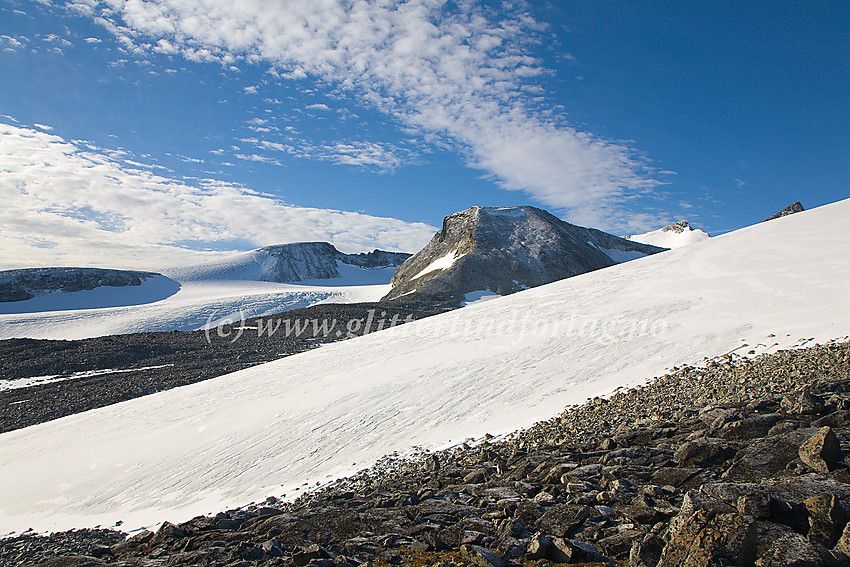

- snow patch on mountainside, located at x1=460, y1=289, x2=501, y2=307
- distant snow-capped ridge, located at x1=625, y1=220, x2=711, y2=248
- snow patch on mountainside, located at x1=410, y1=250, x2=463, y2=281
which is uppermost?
distant snow-capped ridge, located at x1=625, y1=220, x2=711, y2=248

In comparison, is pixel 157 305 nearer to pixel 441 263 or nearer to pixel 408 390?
pixel 441 263

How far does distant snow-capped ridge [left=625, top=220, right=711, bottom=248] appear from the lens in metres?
119

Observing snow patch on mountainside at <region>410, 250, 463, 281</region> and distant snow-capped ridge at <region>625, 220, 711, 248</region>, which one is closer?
snow patch on mountainside at <region>410, 250, 463, 281</region>


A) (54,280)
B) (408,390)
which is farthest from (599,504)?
(54,280)

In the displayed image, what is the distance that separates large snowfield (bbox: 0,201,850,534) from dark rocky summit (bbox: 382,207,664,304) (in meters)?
29.9

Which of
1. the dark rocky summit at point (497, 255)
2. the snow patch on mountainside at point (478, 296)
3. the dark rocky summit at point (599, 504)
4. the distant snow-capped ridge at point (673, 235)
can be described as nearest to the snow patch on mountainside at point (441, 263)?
the dark rocky summit at point (497, 255)

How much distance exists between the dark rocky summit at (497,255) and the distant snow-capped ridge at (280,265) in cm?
3069

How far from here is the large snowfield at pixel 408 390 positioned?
27.3 ft

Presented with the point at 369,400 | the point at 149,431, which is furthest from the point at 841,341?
the point at 149,431

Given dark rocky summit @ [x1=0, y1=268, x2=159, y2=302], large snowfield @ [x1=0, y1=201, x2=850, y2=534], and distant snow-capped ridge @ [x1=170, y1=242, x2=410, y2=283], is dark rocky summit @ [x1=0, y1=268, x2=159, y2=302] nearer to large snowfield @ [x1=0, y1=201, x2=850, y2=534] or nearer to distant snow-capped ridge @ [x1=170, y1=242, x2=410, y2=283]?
distant snow-capped ridge @ [x1=170, y1=242, x2=410, y2=283]

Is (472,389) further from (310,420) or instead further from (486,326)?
(486,326)

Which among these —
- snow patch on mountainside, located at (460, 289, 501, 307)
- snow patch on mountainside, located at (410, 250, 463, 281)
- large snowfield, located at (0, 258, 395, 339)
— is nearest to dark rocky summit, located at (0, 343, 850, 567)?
snow patch on mountainside, located at (460, 289, 501, 307)

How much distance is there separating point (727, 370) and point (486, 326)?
24.8ft

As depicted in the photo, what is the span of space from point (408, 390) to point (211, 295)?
199 feet
